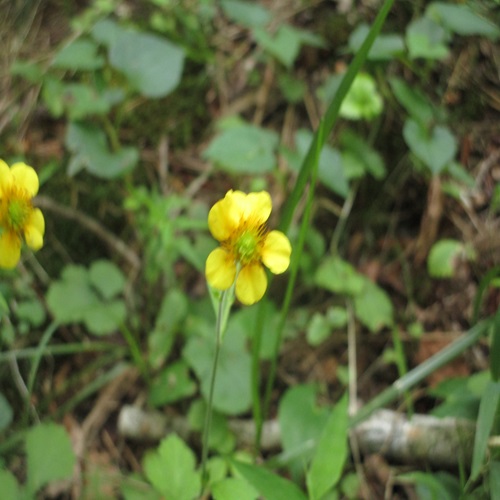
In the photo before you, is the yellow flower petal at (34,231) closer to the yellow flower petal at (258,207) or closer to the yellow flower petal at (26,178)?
the yellow flower petal at (26,178)

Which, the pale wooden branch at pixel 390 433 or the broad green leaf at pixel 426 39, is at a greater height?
the broad green leaf at pixel 426 39

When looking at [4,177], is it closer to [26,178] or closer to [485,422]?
[26,178]

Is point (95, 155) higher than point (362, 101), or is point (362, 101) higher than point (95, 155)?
point (362, 101)

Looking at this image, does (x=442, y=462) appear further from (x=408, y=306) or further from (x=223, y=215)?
(x=223, y=215)

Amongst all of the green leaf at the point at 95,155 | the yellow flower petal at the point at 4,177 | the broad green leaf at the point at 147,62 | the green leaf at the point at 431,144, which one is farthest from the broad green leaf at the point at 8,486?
the green leaf at the point at 431,144

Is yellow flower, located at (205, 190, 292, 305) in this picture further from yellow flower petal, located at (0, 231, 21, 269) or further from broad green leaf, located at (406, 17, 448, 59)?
broad green leaf, located at (406, 17, 448, 59)

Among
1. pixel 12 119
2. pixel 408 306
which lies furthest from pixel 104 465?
pixel 12 119

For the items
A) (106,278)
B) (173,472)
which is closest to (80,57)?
(106,278)

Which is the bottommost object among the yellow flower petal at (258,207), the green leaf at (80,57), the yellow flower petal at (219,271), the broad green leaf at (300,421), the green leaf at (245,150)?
the broad green leaf at (300,421)
